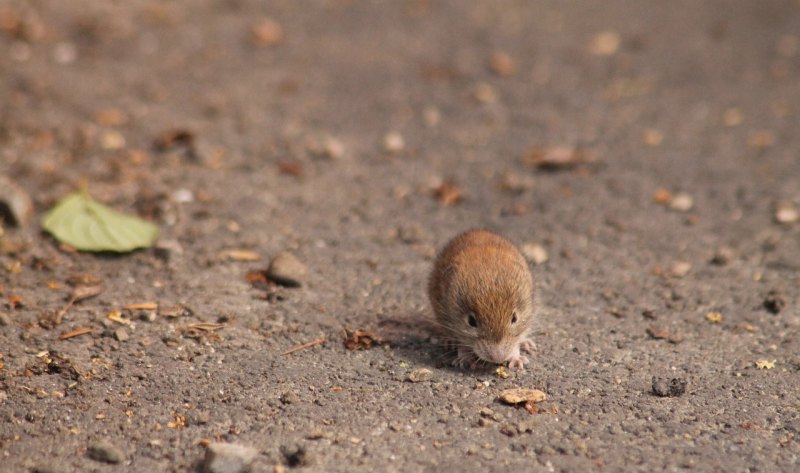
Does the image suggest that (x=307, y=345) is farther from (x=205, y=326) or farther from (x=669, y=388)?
(x=669, y=388)

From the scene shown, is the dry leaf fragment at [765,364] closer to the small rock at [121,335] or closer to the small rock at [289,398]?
the small rock at [289,398]

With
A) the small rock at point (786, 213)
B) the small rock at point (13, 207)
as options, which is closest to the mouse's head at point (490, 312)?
the small rock at point (786, 213)

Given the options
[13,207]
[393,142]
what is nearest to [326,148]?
[393,142]

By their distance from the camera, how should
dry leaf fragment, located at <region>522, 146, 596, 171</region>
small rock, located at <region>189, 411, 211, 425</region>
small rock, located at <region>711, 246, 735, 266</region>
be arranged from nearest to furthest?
small rock, located at <region>189, 411, 211, 425</region>
small rock, located at <region>711, 246, 735, 266</region>
dry leaf fragment, located at <region>522, 146, 596, 171</region>

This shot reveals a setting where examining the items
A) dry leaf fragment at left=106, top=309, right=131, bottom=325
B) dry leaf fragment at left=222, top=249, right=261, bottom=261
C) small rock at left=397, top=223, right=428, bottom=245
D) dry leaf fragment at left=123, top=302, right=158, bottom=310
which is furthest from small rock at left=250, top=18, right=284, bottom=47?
dry leaf fragment at left=106, top=309, right=131, bottom=325

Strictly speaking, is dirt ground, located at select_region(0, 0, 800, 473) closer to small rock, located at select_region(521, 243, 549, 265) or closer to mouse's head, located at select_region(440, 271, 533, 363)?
small rock, located at select_region(521, 243, 549, 265)

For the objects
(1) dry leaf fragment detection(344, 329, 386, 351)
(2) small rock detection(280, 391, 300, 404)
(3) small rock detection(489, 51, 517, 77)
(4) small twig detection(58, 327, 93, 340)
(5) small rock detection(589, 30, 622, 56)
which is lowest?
(4) small twig detection(58, 327, 93, 340)
